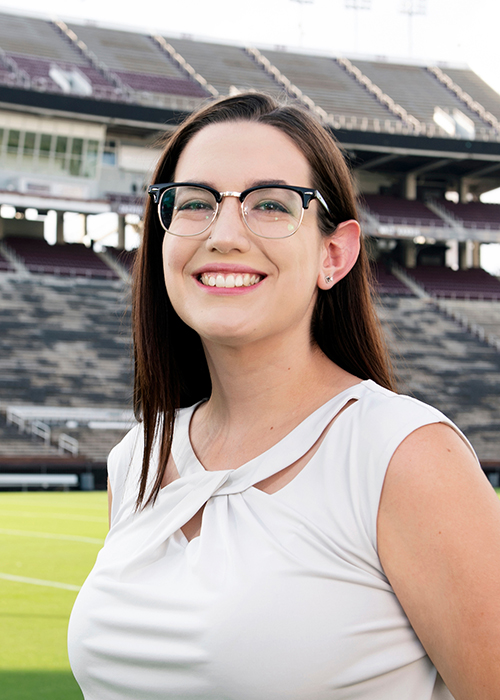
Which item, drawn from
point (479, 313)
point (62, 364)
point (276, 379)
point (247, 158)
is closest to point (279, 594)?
point (276, 379)

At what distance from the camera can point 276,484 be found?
1775 millimetres

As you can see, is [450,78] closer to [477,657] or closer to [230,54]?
[230,54]

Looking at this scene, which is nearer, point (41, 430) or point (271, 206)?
point (271, 206)

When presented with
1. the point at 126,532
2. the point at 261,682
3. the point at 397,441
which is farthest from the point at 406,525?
the point at 126,532

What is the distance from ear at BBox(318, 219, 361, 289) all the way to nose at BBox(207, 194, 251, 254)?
24 cm

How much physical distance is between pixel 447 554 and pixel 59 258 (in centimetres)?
3612

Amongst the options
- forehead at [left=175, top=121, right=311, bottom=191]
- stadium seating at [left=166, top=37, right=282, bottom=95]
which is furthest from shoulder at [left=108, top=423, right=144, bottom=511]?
stadium seating at [left=166, top=37, right=282, bottom=95]

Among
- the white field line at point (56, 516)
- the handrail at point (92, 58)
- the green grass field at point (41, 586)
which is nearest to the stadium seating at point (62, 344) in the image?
the white field line at point (56, 516)

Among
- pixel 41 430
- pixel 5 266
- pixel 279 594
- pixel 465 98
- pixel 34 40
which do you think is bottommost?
pixel 41 430

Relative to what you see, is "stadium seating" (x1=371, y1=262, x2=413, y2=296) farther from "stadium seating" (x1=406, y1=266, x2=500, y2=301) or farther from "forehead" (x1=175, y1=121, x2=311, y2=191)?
"forehead" (x1=175, y1=121, x2=311, y2=191)

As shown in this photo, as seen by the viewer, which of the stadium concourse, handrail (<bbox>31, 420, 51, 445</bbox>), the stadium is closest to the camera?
handrail (<bbox>31, 420, 51, 445</bbox>)

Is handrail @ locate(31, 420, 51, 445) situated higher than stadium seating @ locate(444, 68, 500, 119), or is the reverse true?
stadium seating @ locate(444, 68, 500, 119)

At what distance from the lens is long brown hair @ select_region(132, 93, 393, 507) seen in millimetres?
1955

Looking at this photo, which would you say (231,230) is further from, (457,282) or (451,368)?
(457,282)
